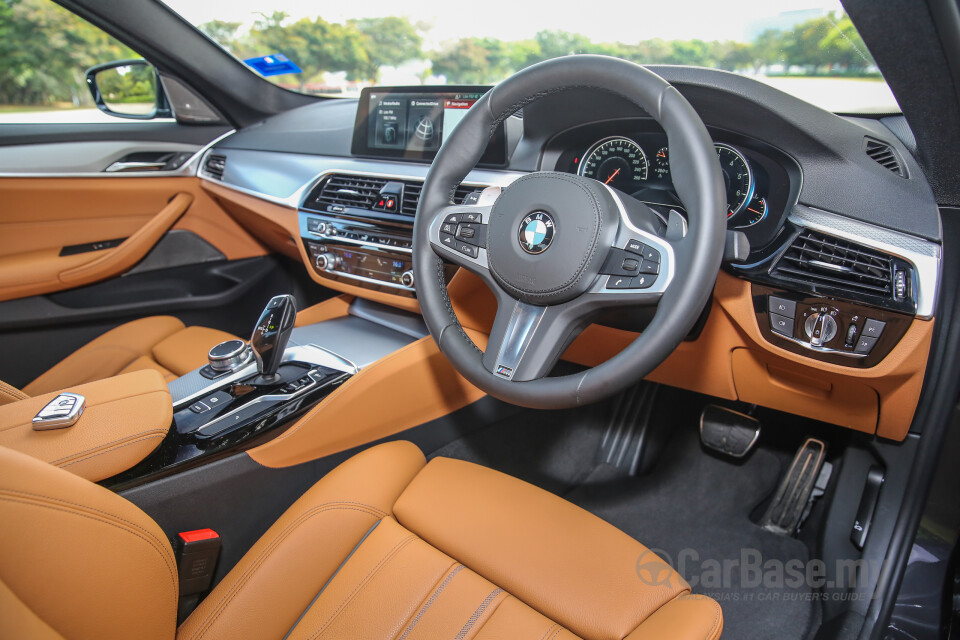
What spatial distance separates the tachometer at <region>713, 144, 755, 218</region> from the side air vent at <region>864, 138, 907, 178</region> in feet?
0.66

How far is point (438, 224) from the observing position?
1.15m

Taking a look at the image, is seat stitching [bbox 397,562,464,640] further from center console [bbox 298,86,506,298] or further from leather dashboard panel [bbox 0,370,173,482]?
center console [bbox 298,86,506,298]

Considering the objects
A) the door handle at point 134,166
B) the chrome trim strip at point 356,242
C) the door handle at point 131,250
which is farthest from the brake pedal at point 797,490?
the door handle at point 134,166

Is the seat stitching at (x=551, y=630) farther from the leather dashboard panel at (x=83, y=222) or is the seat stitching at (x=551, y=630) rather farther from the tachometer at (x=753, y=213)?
the leather dashboard panel at (x=83, y=222)

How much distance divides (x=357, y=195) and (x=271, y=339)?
57cm

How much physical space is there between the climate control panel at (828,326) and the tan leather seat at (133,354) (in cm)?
150

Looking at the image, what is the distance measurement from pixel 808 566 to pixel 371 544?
1.16 m

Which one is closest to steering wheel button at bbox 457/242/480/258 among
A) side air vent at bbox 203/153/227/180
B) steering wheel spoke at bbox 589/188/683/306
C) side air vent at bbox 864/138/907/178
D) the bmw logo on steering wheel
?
the bmw logo on steering wheel

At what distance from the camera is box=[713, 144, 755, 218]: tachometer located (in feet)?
4.02

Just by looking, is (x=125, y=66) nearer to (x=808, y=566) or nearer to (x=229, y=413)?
(x=229, y=413)

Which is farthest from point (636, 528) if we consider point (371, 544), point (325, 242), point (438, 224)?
point (325, 242)

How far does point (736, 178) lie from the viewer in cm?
123

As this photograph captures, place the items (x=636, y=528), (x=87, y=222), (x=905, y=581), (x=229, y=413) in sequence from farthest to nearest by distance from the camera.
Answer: (x=87, y=222) < (x=636, y=528) < (x=905, y=581) < (x=229, y=413)

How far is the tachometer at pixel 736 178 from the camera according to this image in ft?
4.02
